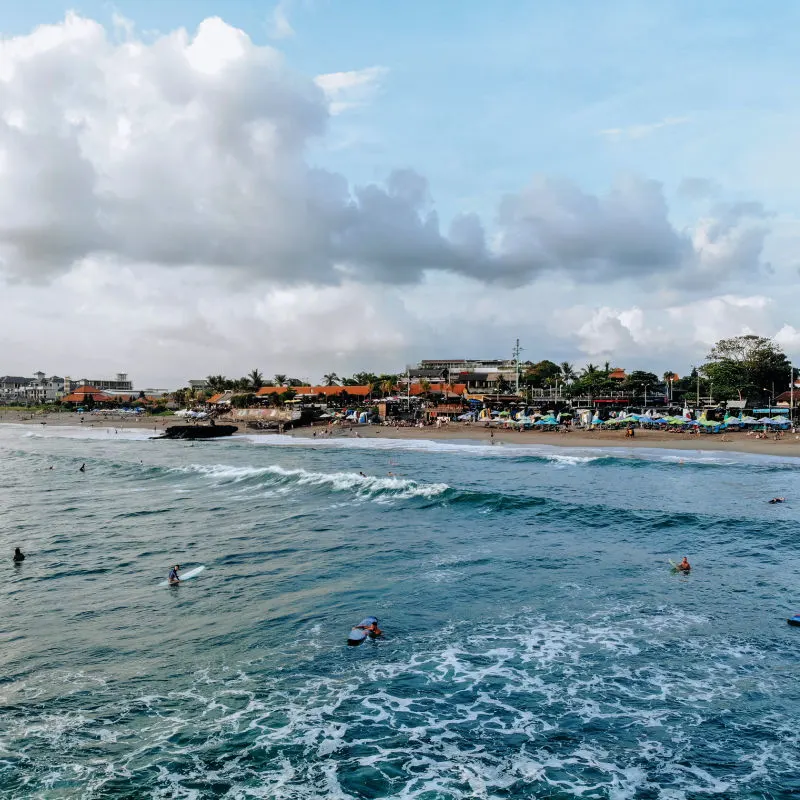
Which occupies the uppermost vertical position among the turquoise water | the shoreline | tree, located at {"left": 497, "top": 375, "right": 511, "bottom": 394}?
tree, located at {"left": 497, "top": 375, "right": 511, "bottom": 394}

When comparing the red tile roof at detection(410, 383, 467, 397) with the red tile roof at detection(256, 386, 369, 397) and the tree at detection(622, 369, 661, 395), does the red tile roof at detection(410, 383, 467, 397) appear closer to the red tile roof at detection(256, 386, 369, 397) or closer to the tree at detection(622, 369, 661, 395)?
the red tile roof at detection(256, 386, 369, 397)

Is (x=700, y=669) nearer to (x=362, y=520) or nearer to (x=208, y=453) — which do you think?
(x=362, y=520)

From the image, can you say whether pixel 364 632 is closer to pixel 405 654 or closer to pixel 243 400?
pixel 405 654

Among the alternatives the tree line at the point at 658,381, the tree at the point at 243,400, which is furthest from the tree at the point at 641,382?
the tree at the point at 243,400

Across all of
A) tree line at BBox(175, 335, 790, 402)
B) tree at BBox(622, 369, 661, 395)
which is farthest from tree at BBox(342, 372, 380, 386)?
tree at BBox(622, 369, 661, 395)

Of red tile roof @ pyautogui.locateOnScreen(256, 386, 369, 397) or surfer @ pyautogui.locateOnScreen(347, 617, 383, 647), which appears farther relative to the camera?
red tile roof @ pyautogui.locateOnScreen(256, 386, 369, 397)

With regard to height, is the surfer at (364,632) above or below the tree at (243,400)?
below

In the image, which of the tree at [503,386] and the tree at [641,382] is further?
the tree at [503,386]

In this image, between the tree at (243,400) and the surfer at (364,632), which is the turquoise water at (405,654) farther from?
the tree at (243,400)
